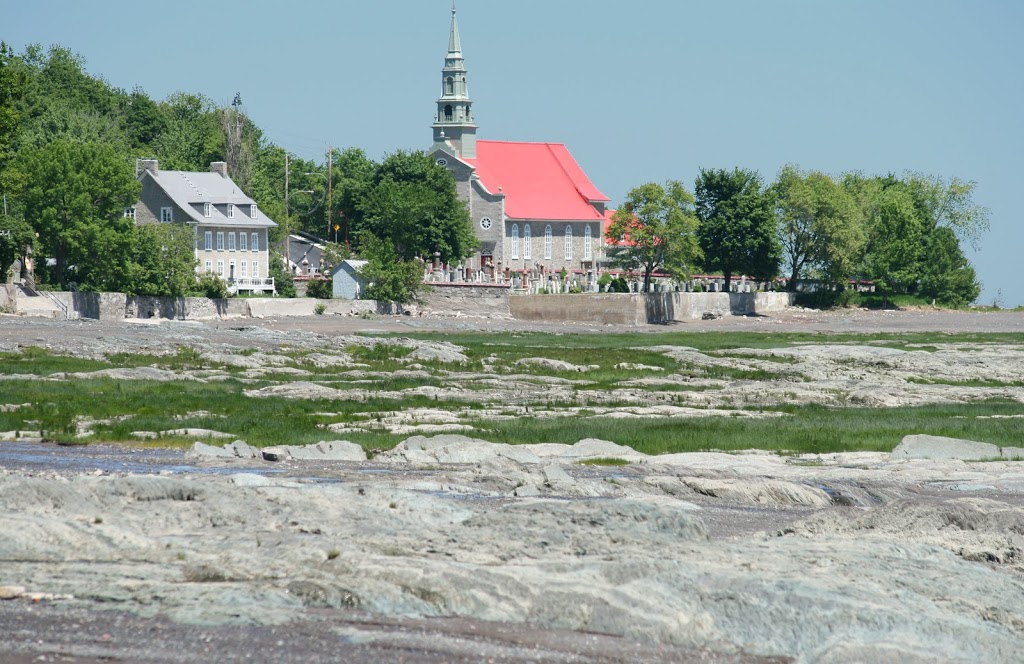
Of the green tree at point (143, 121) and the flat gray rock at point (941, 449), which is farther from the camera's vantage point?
the green tree at point (143, 121)

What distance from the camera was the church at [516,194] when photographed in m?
131

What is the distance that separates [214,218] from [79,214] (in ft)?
70.2

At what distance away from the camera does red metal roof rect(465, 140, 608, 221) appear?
445ft

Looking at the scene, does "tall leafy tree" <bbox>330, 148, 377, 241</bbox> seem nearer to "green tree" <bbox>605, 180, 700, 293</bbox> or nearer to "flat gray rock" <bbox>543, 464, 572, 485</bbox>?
"green tree" <bbox>605, 180, 700, 293</bbox>

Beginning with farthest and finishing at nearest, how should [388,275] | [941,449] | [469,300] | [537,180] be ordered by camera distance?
[537,180], [469,300], [388,275], [941,449]

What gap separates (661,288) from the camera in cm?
11969

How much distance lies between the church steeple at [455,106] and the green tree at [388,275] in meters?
26.6

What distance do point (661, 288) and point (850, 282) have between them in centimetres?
2500

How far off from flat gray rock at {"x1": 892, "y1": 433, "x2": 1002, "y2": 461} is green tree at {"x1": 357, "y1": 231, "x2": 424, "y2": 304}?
2851 inches

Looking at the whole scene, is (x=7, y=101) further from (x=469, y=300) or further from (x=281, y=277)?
(x=469, y=300)

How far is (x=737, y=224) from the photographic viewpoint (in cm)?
12006

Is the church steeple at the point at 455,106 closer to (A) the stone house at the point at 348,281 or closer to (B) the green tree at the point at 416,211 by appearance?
(B) the green tree at the point at 416,211

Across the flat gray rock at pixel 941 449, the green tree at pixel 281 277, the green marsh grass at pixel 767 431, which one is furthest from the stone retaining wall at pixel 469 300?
the flat gray rock at pixel 941 449

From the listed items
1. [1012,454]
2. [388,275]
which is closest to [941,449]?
[1012,454]
